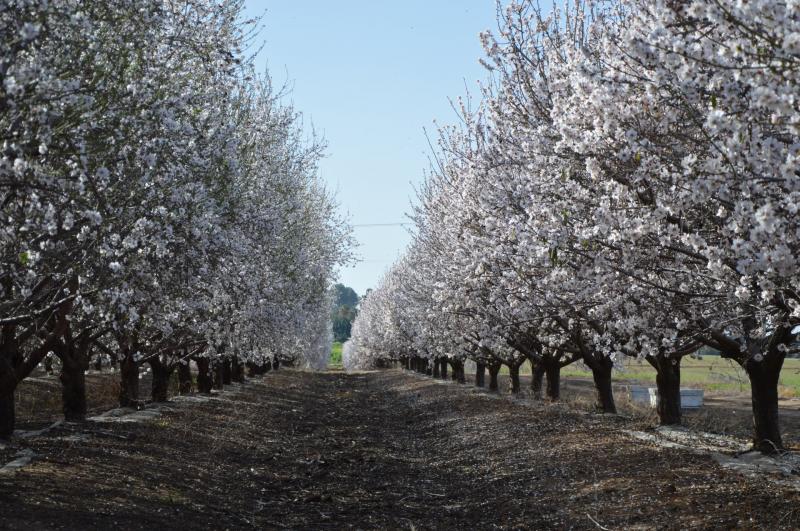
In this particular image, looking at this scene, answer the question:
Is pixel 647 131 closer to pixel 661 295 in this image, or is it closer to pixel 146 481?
pixel 661 295

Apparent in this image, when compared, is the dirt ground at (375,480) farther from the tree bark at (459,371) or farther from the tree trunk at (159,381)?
the tree bark at (459,371)

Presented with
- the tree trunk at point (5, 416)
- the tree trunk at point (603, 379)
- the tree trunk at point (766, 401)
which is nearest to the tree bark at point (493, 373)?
the tree trunk at point (603, 379)

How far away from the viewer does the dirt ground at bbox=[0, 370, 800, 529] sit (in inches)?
441

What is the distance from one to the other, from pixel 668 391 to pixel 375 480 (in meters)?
8.49

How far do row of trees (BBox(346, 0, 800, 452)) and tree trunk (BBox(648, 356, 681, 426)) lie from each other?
0.13 feet

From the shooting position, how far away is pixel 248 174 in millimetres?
19672

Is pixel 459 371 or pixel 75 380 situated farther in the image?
pixel 459 371

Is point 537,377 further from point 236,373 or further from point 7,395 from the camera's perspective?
point 7,395

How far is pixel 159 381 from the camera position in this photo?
93.6ft

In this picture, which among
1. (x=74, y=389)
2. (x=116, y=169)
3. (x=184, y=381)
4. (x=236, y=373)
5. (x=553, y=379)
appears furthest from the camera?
(x=236, y=373)

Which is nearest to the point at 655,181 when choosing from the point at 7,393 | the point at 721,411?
the point at 7,393

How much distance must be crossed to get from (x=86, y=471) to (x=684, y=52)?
10700 mm

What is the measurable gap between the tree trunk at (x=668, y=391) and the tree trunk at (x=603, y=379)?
160 inches

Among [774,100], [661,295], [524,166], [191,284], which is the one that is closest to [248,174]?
[191,284]
